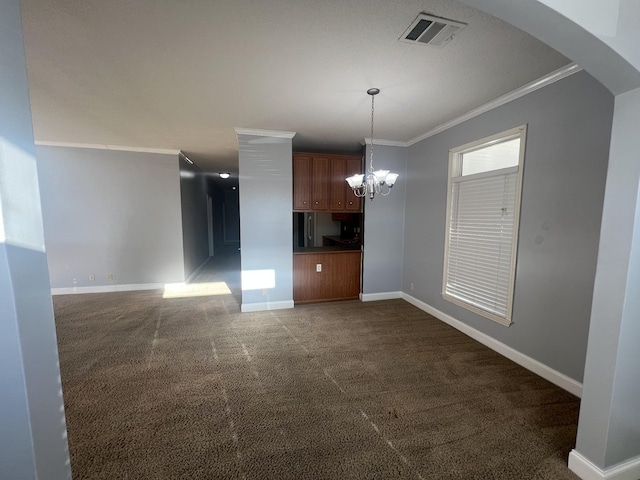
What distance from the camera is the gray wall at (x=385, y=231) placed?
14.7 feet

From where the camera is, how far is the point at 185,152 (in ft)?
17.4

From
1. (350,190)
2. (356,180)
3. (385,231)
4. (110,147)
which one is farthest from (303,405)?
(110,147)

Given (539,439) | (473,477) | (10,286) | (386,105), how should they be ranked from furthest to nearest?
1. (386,105)
2. (539,439)
3. (473,477)
4. (10,286)

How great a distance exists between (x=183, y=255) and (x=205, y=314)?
2026mm

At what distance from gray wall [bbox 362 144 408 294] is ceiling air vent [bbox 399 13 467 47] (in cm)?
253

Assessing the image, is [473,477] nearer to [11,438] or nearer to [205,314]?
[11,438]

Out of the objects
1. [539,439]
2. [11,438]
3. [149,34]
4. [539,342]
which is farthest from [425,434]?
[149,34]

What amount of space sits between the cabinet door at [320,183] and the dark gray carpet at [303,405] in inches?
80.4

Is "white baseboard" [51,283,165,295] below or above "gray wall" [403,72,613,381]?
below

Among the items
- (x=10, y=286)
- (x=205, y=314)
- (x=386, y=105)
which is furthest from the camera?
(x=205, y=314)

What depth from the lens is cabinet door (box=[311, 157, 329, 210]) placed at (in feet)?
14.7

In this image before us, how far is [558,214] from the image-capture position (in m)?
2.34

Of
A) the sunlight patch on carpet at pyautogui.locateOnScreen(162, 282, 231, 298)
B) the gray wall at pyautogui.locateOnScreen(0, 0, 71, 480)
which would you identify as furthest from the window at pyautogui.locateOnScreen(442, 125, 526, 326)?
the sunlight patch on carpet at pyautogui.locateOnScreen(162, 282, 231, 298)

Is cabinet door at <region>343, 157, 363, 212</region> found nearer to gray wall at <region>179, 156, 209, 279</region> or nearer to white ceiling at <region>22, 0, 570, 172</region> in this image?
white ceiling at <region>22, 0, 570, 172</region>
